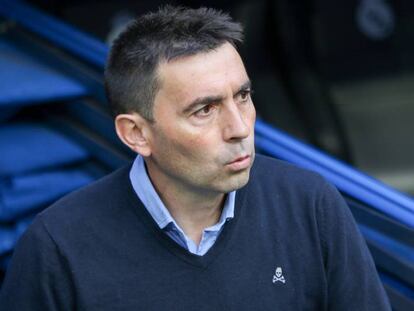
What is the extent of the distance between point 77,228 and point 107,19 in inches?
85.5

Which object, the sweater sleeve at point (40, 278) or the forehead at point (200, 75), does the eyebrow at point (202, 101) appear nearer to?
the forehead at point (200, 75)

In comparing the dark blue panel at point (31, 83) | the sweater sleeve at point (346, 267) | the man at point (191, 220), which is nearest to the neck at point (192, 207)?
the man at point (191, 220)

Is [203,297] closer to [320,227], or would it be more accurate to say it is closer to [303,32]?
[320,227]

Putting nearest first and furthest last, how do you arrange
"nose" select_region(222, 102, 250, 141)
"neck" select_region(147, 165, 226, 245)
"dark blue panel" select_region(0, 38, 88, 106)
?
"nose" select_region(222, 102, 250, 141) → "neck" select_region(147, 165, 226, 245) → "dark blue panel" select_region(0, 38, 88, 106)

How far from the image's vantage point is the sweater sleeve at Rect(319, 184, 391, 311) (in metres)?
1.68

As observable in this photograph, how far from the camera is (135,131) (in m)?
1.77

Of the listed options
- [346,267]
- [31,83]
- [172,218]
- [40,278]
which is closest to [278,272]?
[346,267]

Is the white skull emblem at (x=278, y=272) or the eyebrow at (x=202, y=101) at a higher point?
the eyebrow at (x=202, y=101)

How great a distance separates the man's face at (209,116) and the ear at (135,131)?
0.07 m

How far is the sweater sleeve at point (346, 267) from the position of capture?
5.51 ft

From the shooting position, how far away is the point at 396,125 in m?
3.93

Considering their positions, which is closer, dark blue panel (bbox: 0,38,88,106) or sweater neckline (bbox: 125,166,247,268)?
sweater neckline (bbox: 125,166,247,268)

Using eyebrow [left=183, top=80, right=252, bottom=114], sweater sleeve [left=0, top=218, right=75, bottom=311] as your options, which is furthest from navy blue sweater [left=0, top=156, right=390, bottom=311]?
eyebrow [left=183, top=80, right=252, bottom=114]

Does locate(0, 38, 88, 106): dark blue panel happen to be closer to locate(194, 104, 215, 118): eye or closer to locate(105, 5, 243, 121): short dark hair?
locate(105, 5, 243, 121): short dark hair
